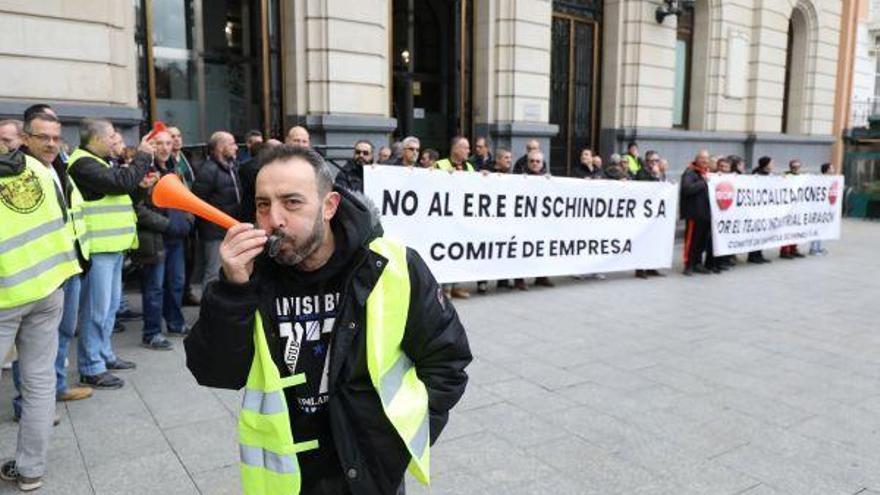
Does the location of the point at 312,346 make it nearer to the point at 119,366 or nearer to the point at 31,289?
the point at 31,289

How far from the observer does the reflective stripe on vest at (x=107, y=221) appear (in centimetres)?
541

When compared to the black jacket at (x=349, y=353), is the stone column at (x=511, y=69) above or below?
above

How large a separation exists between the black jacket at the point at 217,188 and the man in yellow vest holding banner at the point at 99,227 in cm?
139

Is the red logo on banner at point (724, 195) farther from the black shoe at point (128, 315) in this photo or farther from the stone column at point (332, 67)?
the black shoe at point (128, 315)

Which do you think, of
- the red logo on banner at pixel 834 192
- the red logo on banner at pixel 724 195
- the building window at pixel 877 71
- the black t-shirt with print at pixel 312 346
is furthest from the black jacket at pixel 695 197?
the building window at pixel 877 71

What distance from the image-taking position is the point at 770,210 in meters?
12.0

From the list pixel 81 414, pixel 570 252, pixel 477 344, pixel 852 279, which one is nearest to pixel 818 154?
pixel 852 279

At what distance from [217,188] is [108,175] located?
162 centimetres

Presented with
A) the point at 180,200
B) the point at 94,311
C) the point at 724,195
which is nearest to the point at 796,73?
the point at 724,195

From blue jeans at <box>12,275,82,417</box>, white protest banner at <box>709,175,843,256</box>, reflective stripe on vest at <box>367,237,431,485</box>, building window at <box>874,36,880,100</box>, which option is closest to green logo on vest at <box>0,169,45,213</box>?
blue jeans at <box>12,275,82,417</box>

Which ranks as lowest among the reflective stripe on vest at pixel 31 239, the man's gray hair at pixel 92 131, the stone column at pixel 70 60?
the reflective stripe on vest at pixel 31 239

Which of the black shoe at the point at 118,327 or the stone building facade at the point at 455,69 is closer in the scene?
the black shoe at the point at 118,327

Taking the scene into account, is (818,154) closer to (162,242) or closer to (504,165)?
(504,165)

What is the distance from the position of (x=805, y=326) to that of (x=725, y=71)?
11.2m
